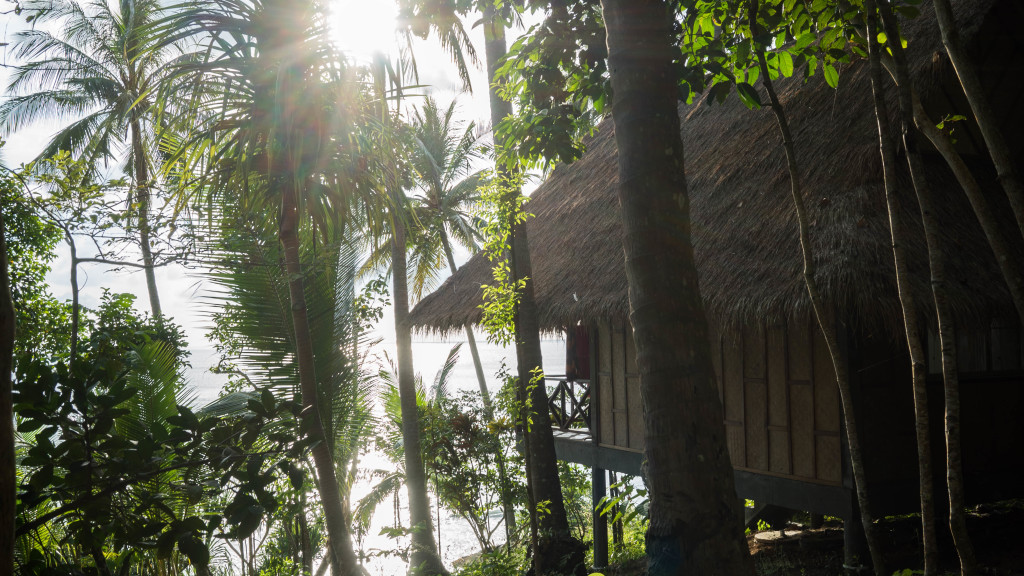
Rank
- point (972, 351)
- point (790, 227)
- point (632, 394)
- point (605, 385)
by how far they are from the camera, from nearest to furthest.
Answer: point (790, 227), point (972, 351), point (632, 394), point (605, 385)

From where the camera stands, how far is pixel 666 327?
2.26 m

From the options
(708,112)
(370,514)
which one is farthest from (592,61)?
(370,514)

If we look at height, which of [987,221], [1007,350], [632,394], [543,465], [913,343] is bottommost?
[543,465]

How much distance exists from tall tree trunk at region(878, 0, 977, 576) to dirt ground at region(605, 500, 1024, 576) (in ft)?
7.80

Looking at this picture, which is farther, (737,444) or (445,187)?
(445,187)

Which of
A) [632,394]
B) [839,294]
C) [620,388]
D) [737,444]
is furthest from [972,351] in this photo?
[620,388]

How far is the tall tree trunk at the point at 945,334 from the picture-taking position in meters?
2.62

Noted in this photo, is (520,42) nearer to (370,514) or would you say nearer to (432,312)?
(432,312)

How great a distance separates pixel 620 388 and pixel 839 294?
2.88 metres

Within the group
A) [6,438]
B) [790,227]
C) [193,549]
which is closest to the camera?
[6,438]

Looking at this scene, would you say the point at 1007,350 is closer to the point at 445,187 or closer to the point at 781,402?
the point at 781,402

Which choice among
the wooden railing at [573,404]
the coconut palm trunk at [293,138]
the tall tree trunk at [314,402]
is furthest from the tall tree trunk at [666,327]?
the wooden railing at [573,404]

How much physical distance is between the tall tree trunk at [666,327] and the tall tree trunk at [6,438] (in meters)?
1.65

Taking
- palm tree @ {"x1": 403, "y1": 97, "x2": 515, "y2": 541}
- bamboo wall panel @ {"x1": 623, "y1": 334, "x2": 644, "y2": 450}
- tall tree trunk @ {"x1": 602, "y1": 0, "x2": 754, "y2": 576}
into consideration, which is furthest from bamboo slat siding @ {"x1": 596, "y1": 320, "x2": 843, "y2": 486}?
palm tree @ {"x1": 403, "y1": 97, "x2": 515, "y2": 541}
